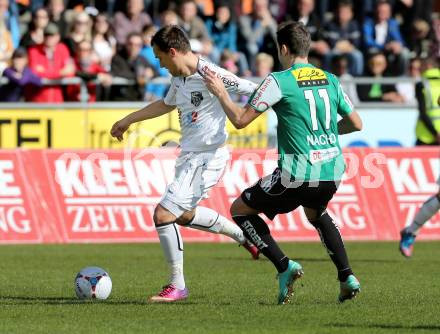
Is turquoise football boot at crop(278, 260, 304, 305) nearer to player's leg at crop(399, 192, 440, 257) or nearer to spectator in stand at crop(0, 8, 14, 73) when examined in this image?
player's leg at crop(399, 192, 440, 257)

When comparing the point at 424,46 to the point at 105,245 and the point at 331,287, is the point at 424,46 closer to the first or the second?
the point at 105,245

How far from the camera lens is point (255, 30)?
74.0ft

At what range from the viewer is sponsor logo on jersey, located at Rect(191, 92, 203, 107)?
35.1 feet

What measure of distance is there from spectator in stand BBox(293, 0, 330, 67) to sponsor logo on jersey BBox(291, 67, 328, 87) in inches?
464

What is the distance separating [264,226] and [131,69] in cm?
1059

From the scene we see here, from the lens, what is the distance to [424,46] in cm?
2308

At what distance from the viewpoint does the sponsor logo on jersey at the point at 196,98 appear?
1069cm

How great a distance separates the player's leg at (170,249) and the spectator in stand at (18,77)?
926cm

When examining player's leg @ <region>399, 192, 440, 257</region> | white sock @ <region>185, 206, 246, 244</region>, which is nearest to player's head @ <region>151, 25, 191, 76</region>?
white sock @ <region>185, 206, 246, 244</region>

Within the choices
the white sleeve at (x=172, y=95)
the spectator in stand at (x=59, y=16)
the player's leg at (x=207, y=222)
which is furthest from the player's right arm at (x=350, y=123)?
the spectator in stand at (x=59, y=16)

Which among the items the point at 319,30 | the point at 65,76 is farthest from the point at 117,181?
the point at 319,30

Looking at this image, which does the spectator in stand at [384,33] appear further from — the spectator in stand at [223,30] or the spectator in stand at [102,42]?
the spectator in stand at [102,42]

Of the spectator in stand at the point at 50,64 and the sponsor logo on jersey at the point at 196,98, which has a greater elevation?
the sponsor logo on jersey at the point at 196,98

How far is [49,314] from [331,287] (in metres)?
3.24
